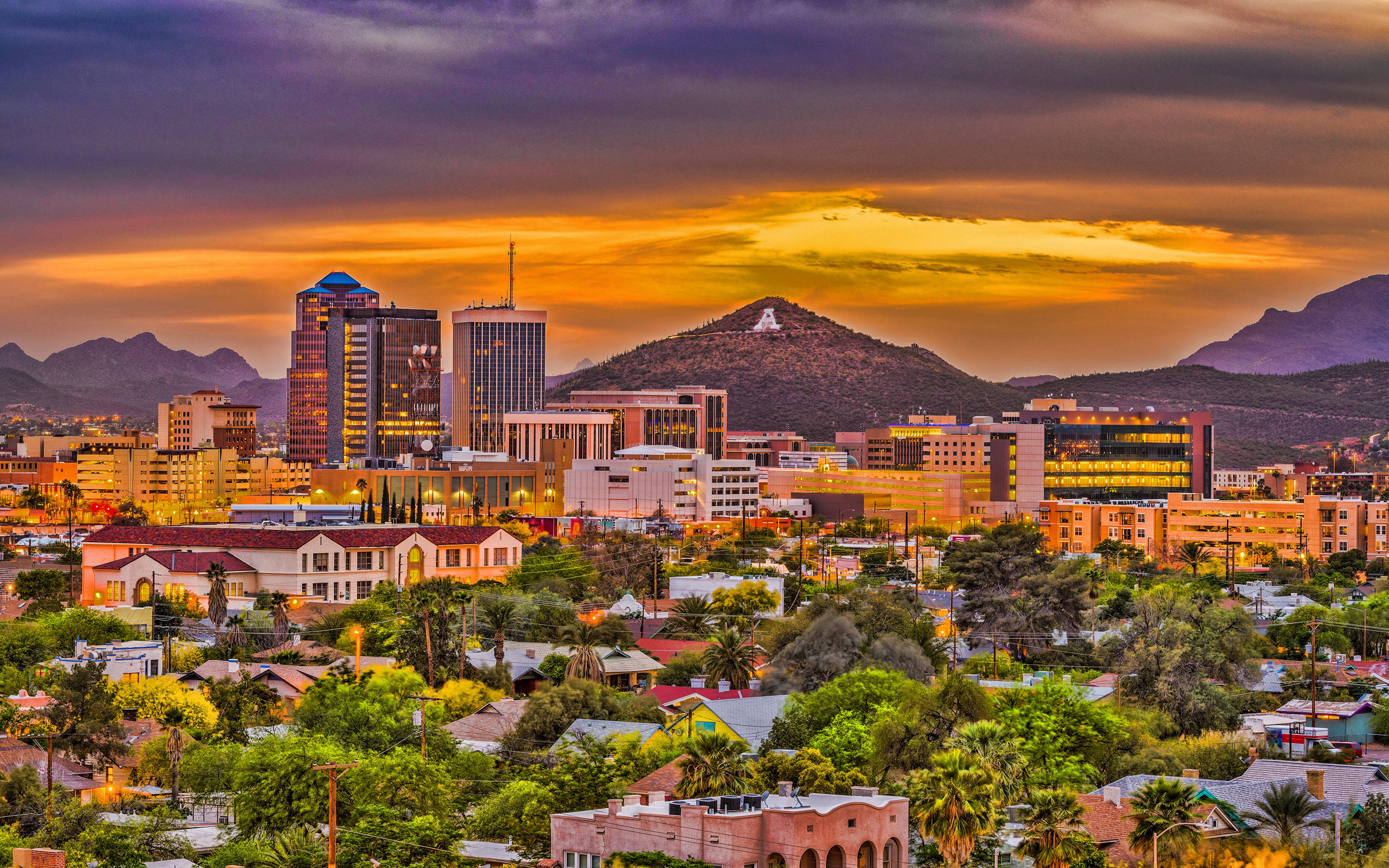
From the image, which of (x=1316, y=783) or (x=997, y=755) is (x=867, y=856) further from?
(x=1316, y=783)

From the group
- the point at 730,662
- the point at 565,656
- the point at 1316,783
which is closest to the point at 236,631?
the point at 565,656

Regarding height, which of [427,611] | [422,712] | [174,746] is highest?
[427,611]

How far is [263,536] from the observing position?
12050 centimetres

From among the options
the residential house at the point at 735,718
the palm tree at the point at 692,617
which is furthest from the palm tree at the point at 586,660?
the palm tree at the point at 692,617

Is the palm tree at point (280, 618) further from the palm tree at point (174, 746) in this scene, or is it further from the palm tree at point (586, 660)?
the palm tree at point (174, 746)

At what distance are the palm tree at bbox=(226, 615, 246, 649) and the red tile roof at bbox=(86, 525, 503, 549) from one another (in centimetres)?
1881

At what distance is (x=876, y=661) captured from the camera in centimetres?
7650

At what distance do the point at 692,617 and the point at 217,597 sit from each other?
2746 cm

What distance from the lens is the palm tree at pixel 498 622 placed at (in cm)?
8477

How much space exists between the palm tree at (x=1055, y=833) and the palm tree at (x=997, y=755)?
11.0 ft

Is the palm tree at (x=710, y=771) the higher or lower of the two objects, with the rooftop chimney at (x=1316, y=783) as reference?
higher

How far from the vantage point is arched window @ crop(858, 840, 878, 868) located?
44.9 meters

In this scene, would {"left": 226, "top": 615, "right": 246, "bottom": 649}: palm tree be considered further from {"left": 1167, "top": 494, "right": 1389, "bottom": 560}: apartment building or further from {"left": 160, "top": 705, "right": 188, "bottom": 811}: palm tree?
{"left": 1167, "top": 494, "right": 1389, "bottom": 560}: apartment building

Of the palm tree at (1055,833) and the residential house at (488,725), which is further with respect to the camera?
the residential house at (488,725)
